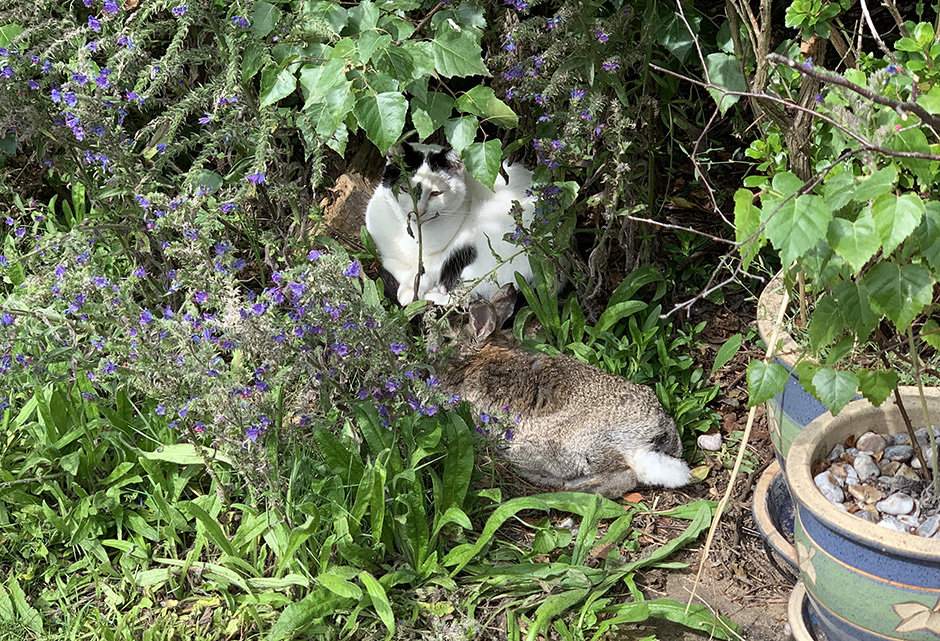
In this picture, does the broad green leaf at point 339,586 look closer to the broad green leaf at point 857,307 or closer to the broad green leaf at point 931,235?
the broad green leaf at point 857,307

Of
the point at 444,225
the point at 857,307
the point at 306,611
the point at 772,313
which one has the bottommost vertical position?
the point at 306,611

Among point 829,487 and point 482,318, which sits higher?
point 829,487

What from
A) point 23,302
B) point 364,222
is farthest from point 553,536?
point 364,222

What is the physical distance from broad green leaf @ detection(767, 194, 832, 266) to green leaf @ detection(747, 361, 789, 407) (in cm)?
45

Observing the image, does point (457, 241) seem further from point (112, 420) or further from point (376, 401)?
point (112, 420)

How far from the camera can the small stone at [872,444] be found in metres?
2.57

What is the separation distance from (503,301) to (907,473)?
1994 mm

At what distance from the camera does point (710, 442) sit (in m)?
3.65

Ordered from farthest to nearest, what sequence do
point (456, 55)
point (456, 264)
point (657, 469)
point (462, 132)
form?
point (456, 264)
point (657, 469)
point (462, 132)
point (456, 55)

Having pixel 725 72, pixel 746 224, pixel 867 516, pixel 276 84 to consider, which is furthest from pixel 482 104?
pixel 867 516

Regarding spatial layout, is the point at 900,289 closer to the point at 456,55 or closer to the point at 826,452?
the point at 826,452

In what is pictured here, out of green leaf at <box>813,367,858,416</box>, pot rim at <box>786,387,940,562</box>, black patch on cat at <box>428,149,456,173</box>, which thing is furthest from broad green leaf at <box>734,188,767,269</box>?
black patch on cat at <box>428,149,456,173</box>

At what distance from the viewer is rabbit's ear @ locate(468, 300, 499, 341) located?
3948mm

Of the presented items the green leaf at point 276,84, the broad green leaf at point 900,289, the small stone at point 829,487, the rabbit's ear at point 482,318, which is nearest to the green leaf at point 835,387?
the broad green leaf at point 900,289
